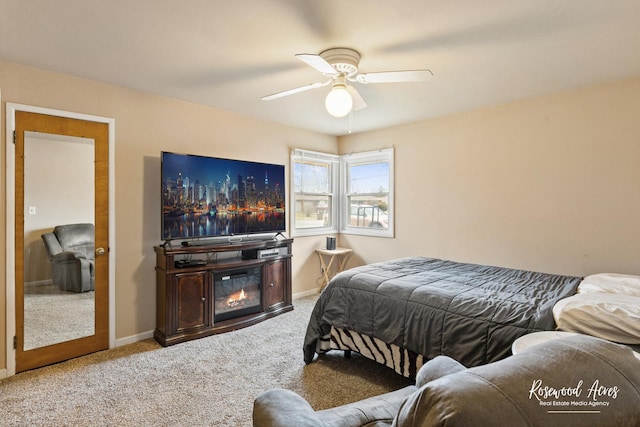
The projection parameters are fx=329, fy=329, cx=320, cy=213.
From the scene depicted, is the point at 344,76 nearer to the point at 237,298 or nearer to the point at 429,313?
the point at 429,313

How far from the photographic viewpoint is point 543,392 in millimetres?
708

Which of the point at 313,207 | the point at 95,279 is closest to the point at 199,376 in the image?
the point at 95,279

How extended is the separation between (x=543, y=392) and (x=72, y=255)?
11.5 feet

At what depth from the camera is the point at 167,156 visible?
3.27 metres

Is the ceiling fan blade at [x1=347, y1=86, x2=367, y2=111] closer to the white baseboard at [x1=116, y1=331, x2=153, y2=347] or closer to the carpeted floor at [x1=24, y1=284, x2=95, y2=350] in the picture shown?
the carpeted floor at [x1=24, y1=284, x2=95, y2=350]

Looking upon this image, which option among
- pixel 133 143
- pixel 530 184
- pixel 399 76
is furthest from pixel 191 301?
pixel 530 184

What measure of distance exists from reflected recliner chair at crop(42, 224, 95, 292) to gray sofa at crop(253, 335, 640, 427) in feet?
10.5

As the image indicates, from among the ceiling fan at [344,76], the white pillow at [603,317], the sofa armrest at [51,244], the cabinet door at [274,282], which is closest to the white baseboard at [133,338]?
the sofa armrest at [51,244]

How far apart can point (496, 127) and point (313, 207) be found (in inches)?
105

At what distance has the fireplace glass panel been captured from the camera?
3.57m

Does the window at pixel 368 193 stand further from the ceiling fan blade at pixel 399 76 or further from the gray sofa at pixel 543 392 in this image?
the gray sofa at pixel 543 392

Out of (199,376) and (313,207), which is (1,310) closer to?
(199,376)

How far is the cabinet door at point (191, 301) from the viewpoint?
3.26 m

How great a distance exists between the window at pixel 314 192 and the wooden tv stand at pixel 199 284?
1.02m
